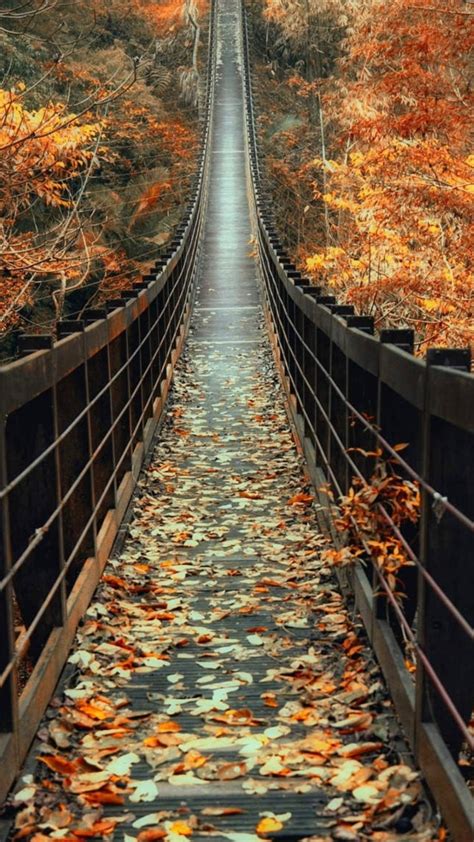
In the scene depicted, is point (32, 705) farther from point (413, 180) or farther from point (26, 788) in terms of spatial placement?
point (413, 180)

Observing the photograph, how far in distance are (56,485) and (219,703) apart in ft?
3.79

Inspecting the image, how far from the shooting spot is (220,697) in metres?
4.32

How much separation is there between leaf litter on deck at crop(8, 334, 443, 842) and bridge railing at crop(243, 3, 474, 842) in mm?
198

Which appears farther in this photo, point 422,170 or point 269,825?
point 422,170

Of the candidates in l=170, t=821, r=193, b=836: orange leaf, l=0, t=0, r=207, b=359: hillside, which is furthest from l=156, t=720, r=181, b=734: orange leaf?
l=0, t=0, r=207, b=359: hillside

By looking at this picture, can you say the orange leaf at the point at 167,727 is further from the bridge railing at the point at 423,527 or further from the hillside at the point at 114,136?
the hillside at the point at 114,136

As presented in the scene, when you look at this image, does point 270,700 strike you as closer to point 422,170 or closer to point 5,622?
point 5,622

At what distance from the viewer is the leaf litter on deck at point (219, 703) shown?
3.24 meters

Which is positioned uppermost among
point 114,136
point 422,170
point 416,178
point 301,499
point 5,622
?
point 114,136

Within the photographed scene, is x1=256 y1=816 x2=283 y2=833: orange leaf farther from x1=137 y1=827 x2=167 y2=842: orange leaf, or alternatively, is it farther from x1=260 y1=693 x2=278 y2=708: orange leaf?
x1=260 y1=693 x2=278 y2=708: orange leaf

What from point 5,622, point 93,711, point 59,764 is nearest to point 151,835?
point 59,764

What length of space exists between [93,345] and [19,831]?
9.62 ft

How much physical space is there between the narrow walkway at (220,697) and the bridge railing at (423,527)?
203 millimetres

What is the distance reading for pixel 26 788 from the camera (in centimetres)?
336
